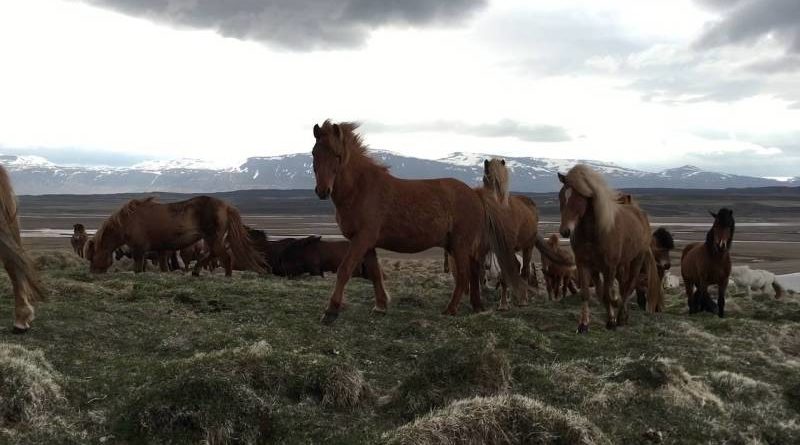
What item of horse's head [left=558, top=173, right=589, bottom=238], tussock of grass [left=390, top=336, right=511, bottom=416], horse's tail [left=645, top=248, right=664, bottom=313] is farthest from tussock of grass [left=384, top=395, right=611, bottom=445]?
horse's tail [left=645, top=248, right=664, bottom=313]

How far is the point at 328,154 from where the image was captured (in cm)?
849

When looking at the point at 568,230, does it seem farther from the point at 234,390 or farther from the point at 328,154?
the point at 234,390

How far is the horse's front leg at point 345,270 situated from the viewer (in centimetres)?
848

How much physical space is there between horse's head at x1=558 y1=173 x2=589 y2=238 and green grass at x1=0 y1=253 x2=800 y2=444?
1.67 metres

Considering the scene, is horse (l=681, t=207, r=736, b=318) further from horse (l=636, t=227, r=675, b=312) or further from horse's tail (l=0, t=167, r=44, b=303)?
horse's tail (l=0, t=167, r=44, b=303)

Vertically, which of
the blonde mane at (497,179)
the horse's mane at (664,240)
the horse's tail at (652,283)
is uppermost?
the blonde mane at (497,179)

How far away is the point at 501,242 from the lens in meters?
10.2

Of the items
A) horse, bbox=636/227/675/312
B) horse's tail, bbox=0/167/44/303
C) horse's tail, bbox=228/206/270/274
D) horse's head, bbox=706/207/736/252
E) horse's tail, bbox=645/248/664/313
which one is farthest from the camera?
horse's tail, bbox=228/206/270/274

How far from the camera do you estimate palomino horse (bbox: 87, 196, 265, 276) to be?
13695 millimetres

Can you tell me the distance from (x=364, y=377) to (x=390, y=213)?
3106 mm

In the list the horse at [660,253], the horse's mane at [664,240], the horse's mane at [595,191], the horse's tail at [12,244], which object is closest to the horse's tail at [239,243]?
the horse's tail at [12,244]

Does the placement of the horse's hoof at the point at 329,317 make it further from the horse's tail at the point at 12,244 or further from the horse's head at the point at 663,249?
Answer: the horse's head at the point at 663,249

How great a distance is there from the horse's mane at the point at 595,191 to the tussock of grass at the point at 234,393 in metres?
5.02

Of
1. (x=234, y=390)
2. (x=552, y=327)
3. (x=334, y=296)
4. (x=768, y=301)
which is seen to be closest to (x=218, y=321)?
(x=334, y=296)
